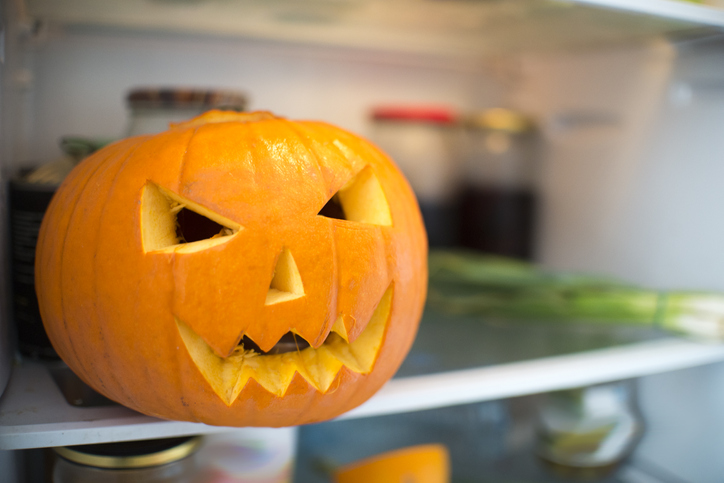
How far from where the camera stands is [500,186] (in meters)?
1.13

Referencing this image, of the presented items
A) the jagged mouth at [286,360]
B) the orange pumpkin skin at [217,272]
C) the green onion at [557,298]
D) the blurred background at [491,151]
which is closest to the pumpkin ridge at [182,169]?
the orange pumpkin skin at [217,272]

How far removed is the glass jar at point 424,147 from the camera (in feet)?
3.35

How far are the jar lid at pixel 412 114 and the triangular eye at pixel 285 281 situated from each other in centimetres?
64

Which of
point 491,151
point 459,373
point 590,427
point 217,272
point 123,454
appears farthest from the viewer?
point 491,151

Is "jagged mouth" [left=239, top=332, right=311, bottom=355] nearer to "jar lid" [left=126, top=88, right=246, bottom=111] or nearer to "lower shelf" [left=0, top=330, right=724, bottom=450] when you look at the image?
"lower shelf" [left=0, top=330, right=724, bottom=450]

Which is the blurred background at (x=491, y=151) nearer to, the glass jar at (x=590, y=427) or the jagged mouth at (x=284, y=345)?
the glass jar at (x=590, y=427)

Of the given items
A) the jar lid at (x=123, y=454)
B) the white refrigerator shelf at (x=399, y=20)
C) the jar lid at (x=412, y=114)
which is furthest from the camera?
the jar lid at (x=412, y=114)

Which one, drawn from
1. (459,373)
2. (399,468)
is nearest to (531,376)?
(459,373)

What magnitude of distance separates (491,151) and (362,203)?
69 cm

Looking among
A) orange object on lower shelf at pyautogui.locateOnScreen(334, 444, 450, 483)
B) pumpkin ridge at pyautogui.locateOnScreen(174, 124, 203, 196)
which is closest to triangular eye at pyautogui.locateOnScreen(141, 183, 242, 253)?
pumpkin ridge at pyautogui.locateOnScreen(174, 124, 203, 196)

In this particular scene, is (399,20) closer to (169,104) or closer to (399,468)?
(169,104)

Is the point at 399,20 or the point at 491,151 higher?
the point at 399,20

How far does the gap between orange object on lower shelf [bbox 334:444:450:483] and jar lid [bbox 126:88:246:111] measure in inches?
18.2

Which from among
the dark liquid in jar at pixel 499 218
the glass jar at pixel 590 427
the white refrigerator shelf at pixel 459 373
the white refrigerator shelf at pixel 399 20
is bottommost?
the glass jar at pixel 590 427
